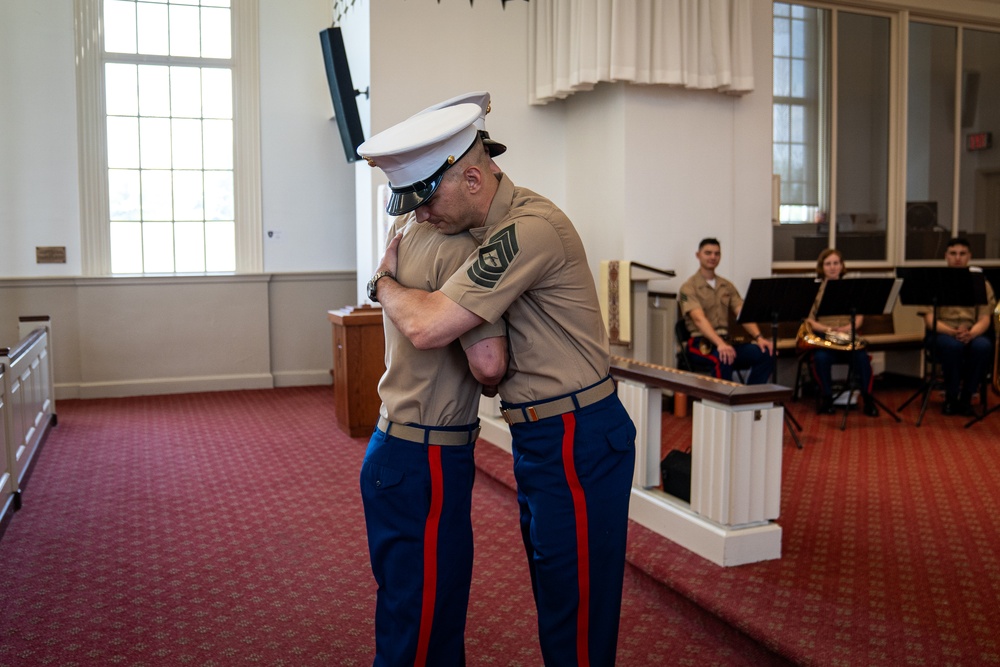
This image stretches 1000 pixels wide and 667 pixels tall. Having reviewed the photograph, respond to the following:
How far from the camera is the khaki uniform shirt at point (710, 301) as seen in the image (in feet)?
22.4

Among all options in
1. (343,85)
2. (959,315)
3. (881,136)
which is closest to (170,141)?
(343,85)

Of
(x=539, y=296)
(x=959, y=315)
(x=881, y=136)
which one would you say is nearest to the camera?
(x=539, y=296)

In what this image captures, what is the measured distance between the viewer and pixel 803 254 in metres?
8.53

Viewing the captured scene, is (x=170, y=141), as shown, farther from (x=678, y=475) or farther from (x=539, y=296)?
(x=539, y=296)

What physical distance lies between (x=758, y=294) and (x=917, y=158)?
158 inches

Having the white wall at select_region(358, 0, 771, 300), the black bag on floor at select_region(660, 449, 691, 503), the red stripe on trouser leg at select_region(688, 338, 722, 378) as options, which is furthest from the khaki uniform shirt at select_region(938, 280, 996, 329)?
the black bag on floor at select_region(660, 449, 691, 503)

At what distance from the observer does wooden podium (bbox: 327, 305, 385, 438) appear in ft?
21.9

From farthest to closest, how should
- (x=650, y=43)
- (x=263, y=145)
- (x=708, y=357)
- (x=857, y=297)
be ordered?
1. (x=263, y=145)
2. (x=650, y=43)
3. (x=708, y=357)
4. (x=857, y=297)

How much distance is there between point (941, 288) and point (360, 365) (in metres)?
4.40

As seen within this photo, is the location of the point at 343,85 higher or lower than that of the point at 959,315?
higher

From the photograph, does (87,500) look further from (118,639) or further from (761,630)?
→ (761,630)

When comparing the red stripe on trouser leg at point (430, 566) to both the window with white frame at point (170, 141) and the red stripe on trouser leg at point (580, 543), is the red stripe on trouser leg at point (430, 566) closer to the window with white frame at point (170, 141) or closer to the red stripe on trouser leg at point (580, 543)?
the red stripe on trouser leg at point (580, 543)

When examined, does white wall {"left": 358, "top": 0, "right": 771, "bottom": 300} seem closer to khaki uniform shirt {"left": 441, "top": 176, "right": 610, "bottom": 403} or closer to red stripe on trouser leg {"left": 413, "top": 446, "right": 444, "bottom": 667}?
khaki uniform shirt {"left": 441, "top": 176, "right": 610, "bottom": 403}

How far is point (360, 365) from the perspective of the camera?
22.0ft
